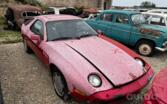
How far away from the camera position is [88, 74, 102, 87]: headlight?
3.36 meters

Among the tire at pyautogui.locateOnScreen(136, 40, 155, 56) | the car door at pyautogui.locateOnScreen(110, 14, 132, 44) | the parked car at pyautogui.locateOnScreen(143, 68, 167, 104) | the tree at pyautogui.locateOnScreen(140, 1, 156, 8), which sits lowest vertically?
the tire at pyautogui.locateOnScreen(136, 40, 155, 56)

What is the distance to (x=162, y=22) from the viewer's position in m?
8.23

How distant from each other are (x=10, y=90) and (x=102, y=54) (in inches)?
80.6

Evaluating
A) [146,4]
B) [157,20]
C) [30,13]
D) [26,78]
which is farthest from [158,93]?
[146,4]

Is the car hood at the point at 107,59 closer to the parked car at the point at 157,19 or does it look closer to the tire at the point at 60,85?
the tire at the point at 60,85

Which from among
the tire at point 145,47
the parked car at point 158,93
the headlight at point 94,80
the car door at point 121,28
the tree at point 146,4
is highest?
the tree at point 146,4

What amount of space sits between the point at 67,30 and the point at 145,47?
3213 mm

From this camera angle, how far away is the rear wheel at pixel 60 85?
3836 millimetres

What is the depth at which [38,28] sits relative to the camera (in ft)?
17.6

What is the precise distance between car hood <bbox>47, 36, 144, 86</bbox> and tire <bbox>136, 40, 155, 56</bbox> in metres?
2.70

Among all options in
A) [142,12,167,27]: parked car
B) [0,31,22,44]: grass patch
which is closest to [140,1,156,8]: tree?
[142,12,167,27]: parked car

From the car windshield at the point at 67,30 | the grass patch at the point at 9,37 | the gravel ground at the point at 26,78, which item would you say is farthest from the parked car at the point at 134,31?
the grass patch at the point at 9,37

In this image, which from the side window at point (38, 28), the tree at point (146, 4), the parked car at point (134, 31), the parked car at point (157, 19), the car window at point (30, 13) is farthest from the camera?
the tree at point (146, 4)

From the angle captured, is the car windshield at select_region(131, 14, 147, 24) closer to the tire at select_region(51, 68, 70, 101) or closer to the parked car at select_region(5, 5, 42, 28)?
the tire at select_region(51, 68, 70, 101)
